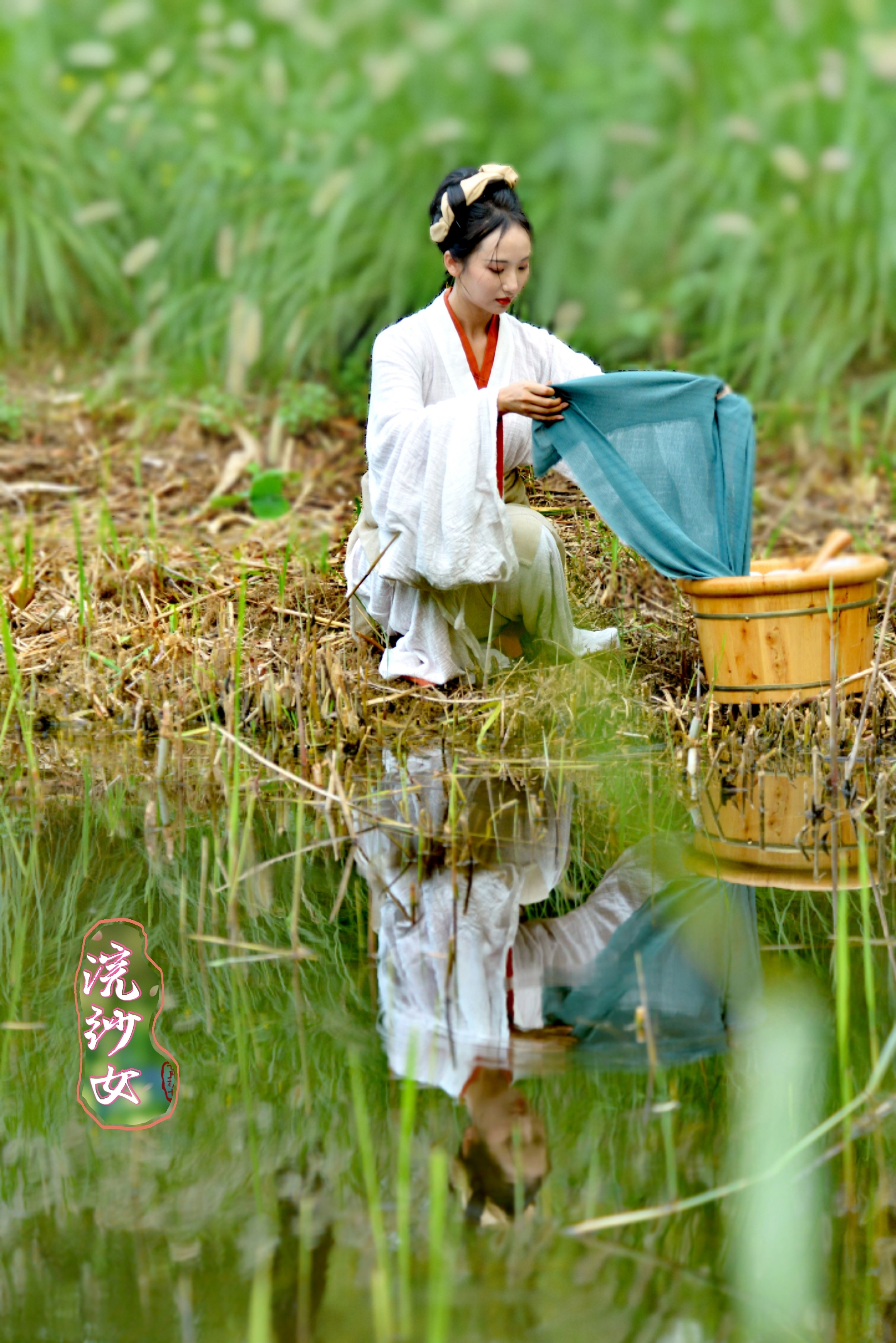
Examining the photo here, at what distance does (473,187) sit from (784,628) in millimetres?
1077

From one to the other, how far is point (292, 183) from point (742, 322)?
199 cm

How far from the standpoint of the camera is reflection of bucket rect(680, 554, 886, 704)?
2.70m

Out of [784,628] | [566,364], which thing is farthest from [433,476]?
[784,628]

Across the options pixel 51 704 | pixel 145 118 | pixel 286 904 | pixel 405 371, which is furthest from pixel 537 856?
pixel 145 118

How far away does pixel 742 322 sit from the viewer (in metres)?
5.71

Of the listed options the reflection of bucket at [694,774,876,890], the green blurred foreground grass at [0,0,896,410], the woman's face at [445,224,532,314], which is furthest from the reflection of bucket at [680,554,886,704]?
the green blurred foreground grass at [0,0,896,410]

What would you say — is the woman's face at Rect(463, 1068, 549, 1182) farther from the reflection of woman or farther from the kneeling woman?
the kneeling woman

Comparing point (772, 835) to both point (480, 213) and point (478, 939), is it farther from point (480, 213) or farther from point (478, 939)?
point (480, 213)

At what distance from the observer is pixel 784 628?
8.97ft

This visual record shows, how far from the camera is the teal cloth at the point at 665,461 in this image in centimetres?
289

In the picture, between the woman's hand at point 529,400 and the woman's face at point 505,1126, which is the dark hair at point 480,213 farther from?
the woman's face at point 505,1126

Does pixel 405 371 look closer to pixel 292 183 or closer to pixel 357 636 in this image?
pixel 357 636

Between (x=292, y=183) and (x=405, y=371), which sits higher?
(x=292, y=183)

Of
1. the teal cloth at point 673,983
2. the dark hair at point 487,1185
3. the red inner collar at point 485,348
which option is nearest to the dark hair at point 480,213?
the red inner collar at point 485,348
